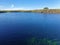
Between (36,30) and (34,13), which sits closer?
(34,13)

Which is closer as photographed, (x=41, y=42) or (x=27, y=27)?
(x=41, y=42)

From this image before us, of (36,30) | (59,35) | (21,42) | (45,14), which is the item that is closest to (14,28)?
(21,42)

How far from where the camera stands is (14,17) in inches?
84.4

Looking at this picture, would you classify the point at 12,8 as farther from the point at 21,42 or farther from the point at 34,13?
the point at 21,42

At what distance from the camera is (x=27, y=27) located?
90.6 inches

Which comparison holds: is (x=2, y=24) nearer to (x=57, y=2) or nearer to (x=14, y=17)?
(x=14, y=17)

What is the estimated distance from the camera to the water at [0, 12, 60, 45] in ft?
7.01

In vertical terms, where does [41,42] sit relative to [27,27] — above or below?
below

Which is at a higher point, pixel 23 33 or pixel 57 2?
pixel 57 2

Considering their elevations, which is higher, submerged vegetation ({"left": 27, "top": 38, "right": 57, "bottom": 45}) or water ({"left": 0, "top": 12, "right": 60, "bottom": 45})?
water ({"left": 0, "top": 12, "right": 60, "bottom": 45})

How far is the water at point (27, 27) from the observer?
2.14 m

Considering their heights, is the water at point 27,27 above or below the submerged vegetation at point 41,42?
above

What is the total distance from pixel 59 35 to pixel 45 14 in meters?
0.50

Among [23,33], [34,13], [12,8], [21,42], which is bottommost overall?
[21,42]
